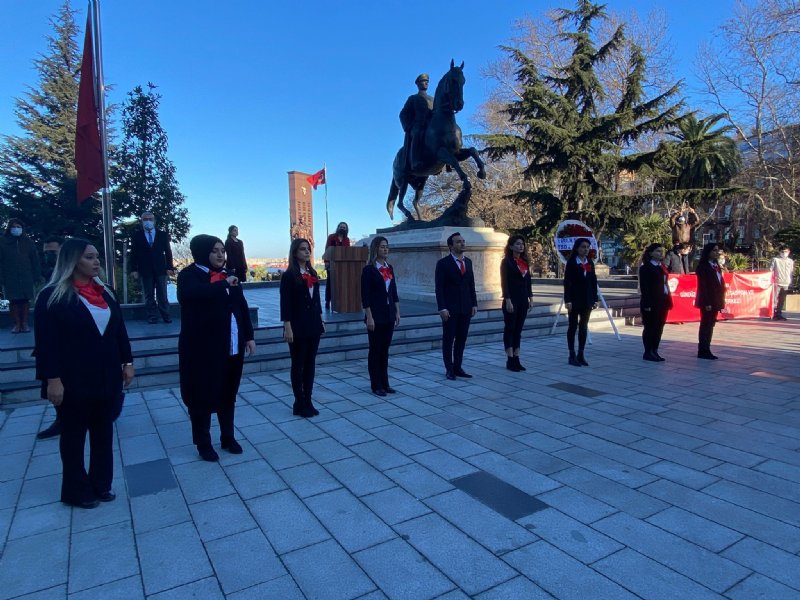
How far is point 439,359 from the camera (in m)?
7.68

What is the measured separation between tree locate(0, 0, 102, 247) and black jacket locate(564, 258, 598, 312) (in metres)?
23.0

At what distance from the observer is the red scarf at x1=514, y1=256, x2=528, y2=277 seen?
6778 mm

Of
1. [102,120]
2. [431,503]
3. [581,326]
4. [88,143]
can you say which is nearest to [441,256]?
[581,326]

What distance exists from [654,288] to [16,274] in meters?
10.0

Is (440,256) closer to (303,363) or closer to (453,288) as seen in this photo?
(453,288)

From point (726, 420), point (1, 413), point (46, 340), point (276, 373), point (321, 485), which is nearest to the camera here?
point (46, 340)

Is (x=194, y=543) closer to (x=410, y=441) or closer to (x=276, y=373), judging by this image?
(x=410, y=441)

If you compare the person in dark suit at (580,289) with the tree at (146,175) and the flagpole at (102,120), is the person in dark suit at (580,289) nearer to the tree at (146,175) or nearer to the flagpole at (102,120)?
the flagpole at (102,120)

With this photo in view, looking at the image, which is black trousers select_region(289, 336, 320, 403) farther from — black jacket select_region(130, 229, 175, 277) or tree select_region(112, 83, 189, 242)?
tree select_region(112, 83, 189, 242)

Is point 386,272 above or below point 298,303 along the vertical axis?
above

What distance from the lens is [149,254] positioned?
7668 millimetres

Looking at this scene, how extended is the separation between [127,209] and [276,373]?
1919cm

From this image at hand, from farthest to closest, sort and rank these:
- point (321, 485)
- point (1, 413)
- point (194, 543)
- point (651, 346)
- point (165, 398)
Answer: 1. point (651, 346)
2. point (165, 398)
3. point (1, 413)
4. point (321, 485)
5. point (194, 543)

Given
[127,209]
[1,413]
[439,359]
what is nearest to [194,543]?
[1,413]
